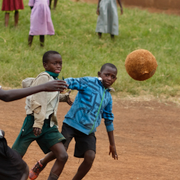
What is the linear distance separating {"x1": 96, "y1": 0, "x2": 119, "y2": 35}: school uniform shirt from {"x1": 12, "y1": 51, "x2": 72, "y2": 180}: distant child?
6.24m

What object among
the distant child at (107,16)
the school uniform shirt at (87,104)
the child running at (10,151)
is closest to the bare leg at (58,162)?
the school uniform shirt at (87,104)

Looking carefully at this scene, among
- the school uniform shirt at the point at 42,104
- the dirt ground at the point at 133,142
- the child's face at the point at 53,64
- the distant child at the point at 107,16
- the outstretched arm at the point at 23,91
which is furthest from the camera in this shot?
the distant child at the point at 107,16

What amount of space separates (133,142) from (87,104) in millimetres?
1785

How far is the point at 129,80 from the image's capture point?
684 cm

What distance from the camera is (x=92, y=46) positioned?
862 cm

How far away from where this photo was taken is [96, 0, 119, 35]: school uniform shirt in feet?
28.9

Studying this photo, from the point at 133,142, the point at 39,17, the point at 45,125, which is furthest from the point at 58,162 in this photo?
the point at 39,17

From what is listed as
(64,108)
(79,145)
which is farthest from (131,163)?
(64,108)

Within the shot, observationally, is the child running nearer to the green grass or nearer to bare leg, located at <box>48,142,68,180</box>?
bare leg, located at <box>48,142,68,180</box>

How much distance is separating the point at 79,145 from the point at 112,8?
6.53m

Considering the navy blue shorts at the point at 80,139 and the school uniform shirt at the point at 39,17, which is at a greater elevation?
the school uniform shirt at the point at 39,17

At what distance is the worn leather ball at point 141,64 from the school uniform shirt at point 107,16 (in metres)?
5.32

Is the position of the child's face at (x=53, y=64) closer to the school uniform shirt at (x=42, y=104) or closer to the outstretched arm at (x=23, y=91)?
the school uniform shirt at (x=42, y=104)

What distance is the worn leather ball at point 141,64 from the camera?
3.61 metres
